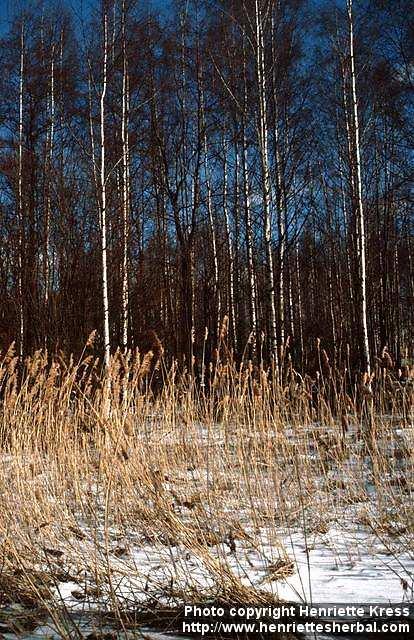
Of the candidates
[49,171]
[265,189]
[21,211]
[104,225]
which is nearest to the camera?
[104,225]

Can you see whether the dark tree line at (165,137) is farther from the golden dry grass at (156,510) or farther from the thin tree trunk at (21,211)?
the golden dry grass at (156,510)

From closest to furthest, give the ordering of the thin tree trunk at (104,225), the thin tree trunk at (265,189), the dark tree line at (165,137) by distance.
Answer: the thin tree trunk at (104,225) → the thin tree trunk at (265,189) → the dark tree line at (165,137)

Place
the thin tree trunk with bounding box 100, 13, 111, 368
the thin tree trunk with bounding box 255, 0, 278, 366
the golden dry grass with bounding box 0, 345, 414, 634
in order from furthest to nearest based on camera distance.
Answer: the thin tree trunk with bounding box 255, 0, 278, 366, the thin tree trunk with bounding box 100, 13, 111, 368, the golden dry grass with bounding box 0, 345, 414, 634

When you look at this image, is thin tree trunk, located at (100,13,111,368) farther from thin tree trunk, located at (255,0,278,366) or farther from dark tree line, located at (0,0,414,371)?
thin tree trunk, located at (255,0,278,366)

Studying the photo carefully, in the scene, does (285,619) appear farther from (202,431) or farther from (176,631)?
(202,431)

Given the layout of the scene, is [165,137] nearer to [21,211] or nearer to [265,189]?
[21,211]

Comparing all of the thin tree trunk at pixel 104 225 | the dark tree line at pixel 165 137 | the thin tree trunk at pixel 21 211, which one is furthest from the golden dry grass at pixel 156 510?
the thin tree trunk at pixel 21 211

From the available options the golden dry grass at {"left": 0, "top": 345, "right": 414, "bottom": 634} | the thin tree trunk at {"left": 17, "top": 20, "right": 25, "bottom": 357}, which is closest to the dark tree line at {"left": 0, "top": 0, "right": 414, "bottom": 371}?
the thin tree trunk at {"left": 17, "top": 20, "right": 25, "bottom": 357}

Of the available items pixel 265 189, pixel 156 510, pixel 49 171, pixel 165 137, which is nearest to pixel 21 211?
pixel 49 171

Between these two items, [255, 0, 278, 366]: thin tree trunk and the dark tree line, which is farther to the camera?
the dark tree line

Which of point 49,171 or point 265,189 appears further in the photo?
point 49,171

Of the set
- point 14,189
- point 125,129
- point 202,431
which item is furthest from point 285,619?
point 14,189

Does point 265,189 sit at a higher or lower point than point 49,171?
lower

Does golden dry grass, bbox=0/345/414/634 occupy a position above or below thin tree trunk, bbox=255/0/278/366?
below
